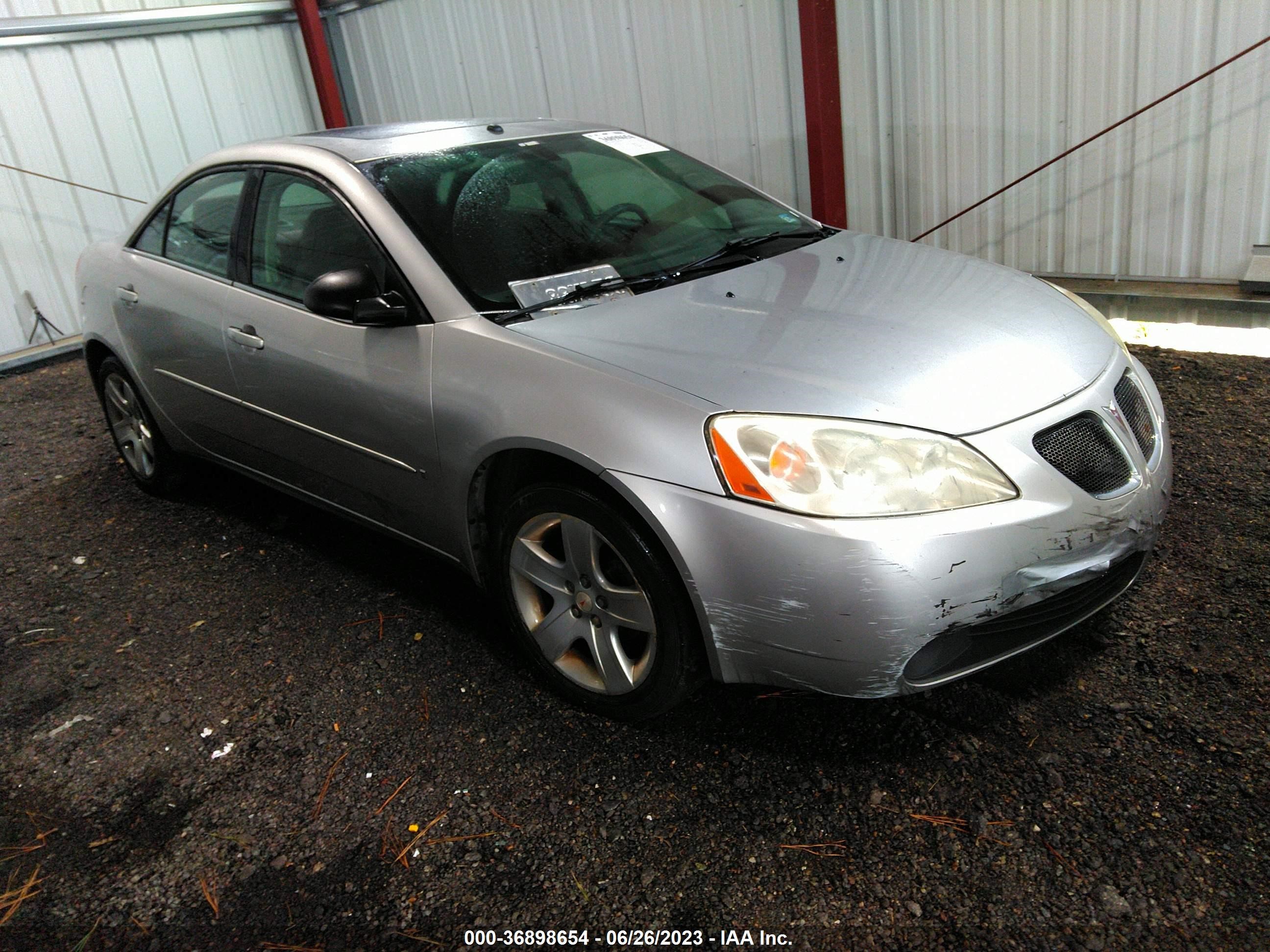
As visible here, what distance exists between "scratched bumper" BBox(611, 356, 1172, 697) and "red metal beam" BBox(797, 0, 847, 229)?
379 centimetres

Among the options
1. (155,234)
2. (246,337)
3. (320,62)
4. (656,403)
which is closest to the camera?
(656,403)

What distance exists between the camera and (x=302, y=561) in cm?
380

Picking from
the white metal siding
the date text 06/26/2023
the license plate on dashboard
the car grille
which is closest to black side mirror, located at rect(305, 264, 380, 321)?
the license plate on dashboard

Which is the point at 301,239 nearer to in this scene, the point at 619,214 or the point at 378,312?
the point at 378,312

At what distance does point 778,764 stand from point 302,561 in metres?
2.11

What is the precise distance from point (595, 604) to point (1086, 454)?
3.98 ft

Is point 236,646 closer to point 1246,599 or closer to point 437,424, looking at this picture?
point 437,424

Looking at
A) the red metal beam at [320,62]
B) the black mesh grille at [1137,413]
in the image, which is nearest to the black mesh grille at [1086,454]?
the black mesh grille at [1137,413]

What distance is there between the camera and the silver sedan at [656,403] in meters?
2.14

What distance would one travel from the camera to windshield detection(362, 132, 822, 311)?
2.90 m

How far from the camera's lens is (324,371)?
3.02 m

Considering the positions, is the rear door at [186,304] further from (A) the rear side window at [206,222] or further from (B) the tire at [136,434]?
(B) the tire at [136,434]

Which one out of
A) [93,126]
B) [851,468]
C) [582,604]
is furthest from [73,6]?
[851,468]

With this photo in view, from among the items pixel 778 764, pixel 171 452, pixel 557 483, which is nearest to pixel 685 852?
pixel 778 764
